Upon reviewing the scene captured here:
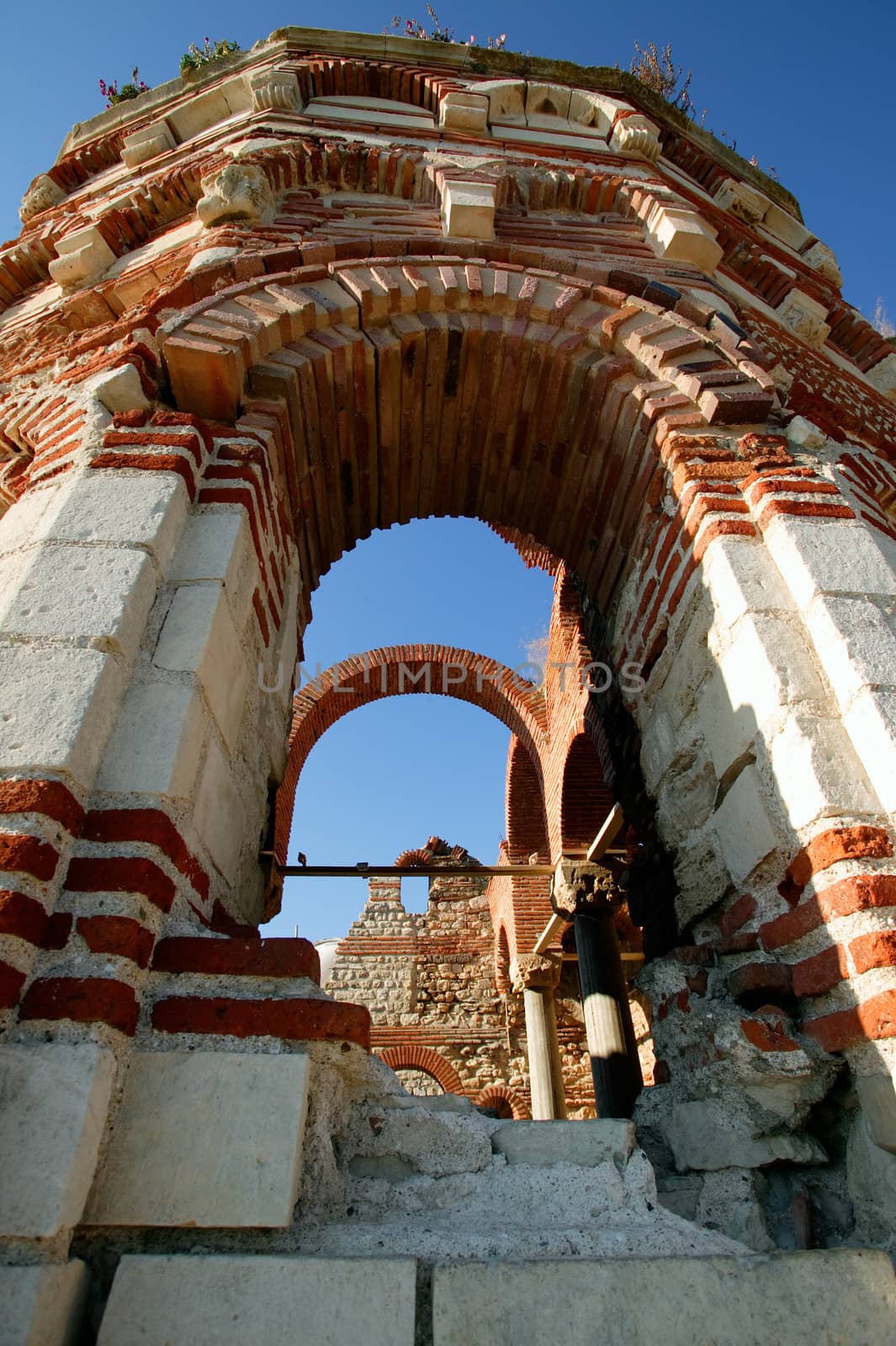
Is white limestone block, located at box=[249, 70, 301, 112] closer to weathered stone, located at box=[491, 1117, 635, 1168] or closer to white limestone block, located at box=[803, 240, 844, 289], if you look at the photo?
white limestone block, located at box=[803, 240, 844, 289]

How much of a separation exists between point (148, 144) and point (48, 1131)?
586cm

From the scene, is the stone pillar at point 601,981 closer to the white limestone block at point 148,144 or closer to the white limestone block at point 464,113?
the white limestone block at point 464,113

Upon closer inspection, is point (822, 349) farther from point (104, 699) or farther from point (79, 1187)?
point (79, 1187)

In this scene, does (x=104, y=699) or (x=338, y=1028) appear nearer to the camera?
(x=338, y=1028)

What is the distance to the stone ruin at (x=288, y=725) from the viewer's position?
4.11 feet

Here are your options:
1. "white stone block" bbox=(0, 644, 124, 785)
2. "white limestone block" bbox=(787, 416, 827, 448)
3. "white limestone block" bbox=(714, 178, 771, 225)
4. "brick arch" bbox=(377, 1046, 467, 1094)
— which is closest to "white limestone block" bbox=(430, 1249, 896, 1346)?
"white stone block" bbox=(0, 644, 124, 785)

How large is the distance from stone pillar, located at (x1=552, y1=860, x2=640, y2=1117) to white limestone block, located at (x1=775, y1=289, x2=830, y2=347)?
376cm

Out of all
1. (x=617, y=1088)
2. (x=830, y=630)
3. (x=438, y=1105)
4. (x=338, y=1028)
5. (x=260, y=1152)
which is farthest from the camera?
(x=617, y=1088)

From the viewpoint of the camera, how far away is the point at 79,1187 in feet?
3.97

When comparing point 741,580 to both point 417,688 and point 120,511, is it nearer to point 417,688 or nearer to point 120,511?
point 120,511

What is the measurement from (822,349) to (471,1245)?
5.47 m

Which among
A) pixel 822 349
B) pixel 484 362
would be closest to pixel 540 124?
pixel 822 349

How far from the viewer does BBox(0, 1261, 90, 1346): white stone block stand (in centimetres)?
105

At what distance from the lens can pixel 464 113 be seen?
4742mm
